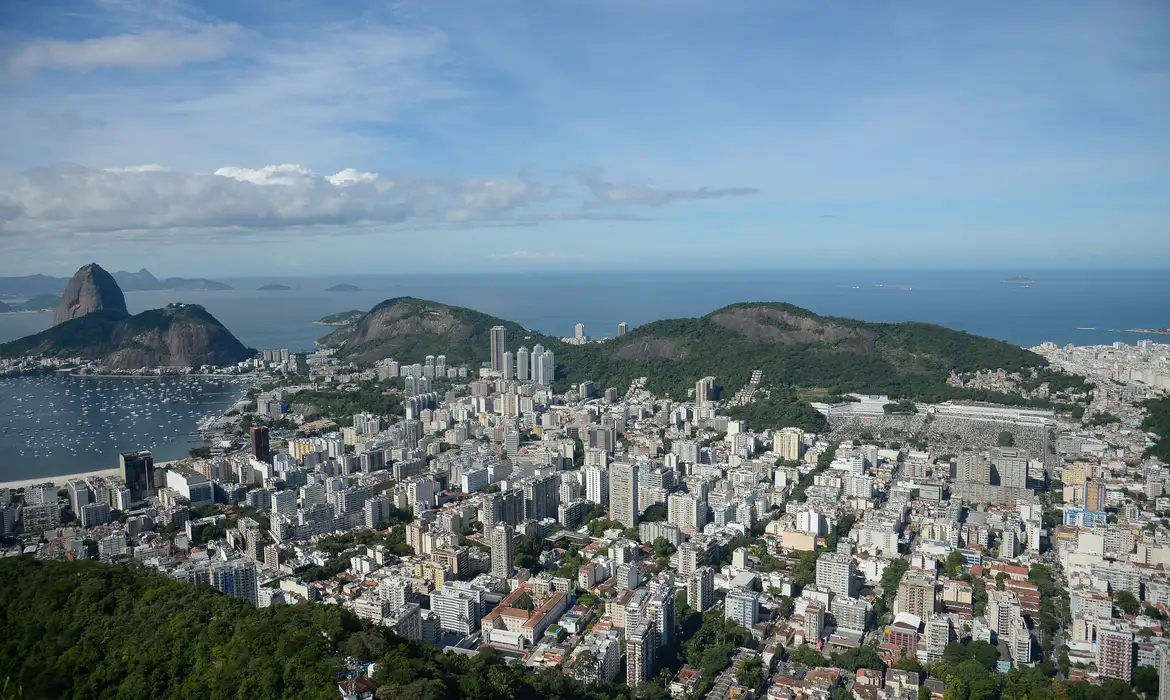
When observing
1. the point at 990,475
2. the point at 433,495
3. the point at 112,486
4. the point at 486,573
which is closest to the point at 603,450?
the point at 433,495

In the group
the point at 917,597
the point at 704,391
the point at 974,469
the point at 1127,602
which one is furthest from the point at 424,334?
the point at 1127,602

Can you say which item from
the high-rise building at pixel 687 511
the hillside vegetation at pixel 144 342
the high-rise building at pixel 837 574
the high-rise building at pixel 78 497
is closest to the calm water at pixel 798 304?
the hillside vegetation at pixel 144 342

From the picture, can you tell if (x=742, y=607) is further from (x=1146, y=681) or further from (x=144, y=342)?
(x=144, y=342)

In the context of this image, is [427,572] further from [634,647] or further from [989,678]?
[989,678]

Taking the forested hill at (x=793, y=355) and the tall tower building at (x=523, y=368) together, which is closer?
the forested hill at (x=793, y=355)

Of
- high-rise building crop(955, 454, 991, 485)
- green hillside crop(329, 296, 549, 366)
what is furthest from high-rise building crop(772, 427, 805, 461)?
green hillside crop(329, 296, 549, 366)

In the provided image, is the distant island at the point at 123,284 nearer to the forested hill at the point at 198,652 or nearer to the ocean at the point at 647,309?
the ocean at the point at 647,309
